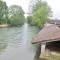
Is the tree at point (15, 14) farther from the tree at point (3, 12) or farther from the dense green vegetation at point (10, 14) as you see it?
the tree at point (3, 12)

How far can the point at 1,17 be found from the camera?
5844cm

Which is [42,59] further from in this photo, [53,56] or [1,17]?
[1,17]

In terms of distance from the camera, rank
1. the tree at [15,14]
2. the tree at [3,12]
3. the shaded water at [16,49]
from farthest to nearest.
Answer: the tree at [15,14] < the tree at [3,12] < the shaded water at [16,49]

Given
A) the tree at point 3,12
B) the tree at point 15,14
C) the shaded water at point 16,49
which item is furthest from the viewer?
the tree at point 15,14

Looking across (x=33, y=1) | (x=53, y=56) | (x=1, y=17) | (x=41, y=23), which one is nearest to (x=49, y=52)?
(x=53, y=56)

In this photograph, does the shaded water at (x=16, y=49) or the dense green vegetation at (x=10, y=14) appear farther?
the dense green vegetation at (x=10, y=14)

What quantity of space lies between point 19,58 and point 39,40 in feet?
7.50

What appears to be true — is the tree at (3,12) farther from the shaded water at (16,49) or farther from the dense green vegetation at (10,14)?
the shaded water at (16,49)

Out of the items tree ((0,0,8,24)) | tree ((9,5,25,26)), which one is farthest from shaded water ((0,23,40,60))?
tree ((9,5,25,26))

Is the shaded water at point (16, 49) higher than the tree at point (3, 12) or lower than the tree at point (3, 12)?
lower

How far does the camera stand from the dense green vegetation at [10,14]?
192ft

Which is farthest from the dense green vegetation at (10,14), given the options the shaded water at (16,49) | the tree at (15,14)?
the shaded water at (16,49)

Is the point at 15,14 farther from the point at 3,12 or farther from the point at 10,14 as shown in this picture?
the point at 3,12

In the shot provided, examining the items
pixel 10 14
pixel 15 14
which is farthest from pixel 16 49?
pixel 15 14
